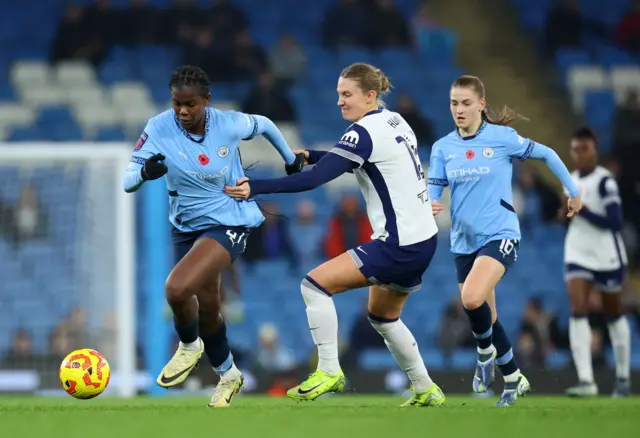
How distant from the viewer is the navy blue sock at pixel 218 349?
761cm

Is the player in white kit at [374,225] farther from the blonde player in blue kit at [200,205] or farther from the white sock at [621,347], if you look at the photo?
the white sock at [621,347]

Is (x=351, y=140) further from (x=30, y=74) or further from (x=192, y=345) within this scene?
(x=30, y=74)

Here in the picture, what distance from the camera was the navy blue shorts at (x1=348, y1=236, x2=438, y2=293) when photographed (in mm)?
6824

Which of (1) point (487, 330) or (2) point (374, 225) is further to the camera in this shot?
(1) point (487, 330)

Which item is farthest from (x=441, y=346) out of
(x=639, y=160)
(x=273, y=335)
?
(x=639, y=160)

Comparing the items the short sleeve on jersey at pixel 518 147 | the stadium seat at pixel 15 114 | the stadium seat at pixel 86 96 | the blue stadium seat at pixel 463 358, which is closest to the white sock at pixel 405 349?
the short sleeve on jersey at pixel 518 147

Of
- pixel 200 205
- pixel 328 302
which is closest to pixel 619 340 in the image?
pixel 328 302

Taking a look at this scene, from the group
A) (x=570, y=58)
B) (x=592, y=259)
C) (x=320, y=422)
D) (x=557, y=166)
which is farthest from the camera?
(x=570, y=58)

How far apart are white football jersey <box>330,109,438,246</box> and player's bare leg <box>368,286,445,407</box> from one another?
430 millimetres

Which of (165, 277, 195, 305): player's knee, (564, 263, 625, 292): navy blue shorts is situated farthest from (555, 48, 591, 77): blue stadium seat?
(165, 277, 195, 305): player's knee

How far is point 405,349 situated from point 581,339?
12.5 feet

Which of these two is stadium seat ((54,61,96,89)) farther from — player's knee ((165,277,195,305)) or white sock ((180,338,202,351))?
player's knee ((165,277,195,305))

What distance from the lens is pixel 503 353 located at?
8180mm

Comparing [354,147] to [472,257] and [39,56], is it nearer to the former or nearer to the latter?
[472,257]
